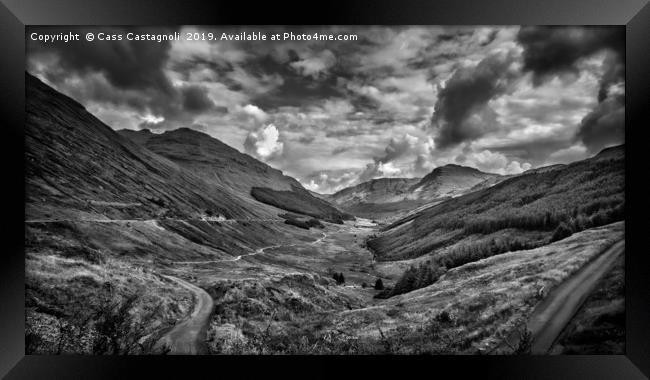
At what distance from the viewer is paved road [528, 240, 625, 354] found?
13.1 meters

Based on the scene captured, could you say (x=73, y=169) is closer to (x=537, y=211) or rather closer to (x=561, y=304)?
(x=561, y=304)

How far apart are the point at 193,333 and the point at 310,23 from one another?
1678cm

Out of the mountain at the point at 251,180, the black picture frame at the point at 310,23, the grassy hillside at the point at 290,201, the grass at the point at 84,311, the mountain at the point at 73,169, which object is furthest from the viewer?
the grassy hillside at the point at 290,201

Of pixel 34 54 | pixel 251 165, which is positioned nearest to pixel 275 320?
pixel 34 54

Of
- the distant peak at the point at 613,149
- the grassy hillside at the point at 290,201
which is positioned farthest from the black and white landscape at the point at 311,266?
the grassy hillside at the point at 290,201

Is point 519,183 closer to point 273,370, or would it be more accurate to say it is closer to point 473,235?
point 473,235

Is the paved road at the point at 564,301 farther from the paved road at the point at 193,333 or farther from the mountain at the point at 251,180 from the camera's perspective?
the mountain at the point at 251,180

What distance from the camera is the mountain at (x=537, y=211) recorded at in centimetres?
1496

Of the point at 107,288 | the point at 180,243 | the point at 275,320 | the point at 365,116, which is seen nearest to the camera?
the point at 107,288

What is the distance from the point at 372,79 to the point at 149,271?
17.6 m

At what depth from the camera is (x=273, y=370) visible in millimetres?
14383

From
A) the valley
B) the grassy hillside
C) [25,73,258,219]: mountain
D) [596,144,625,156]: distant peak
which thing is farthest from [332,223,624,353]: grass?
the grassy hillside

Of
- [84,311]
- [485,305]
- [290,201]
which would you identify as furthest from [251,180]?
[485,305]

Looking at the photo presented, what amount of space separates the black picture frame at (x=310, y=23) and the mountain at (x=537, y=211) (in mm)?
744
